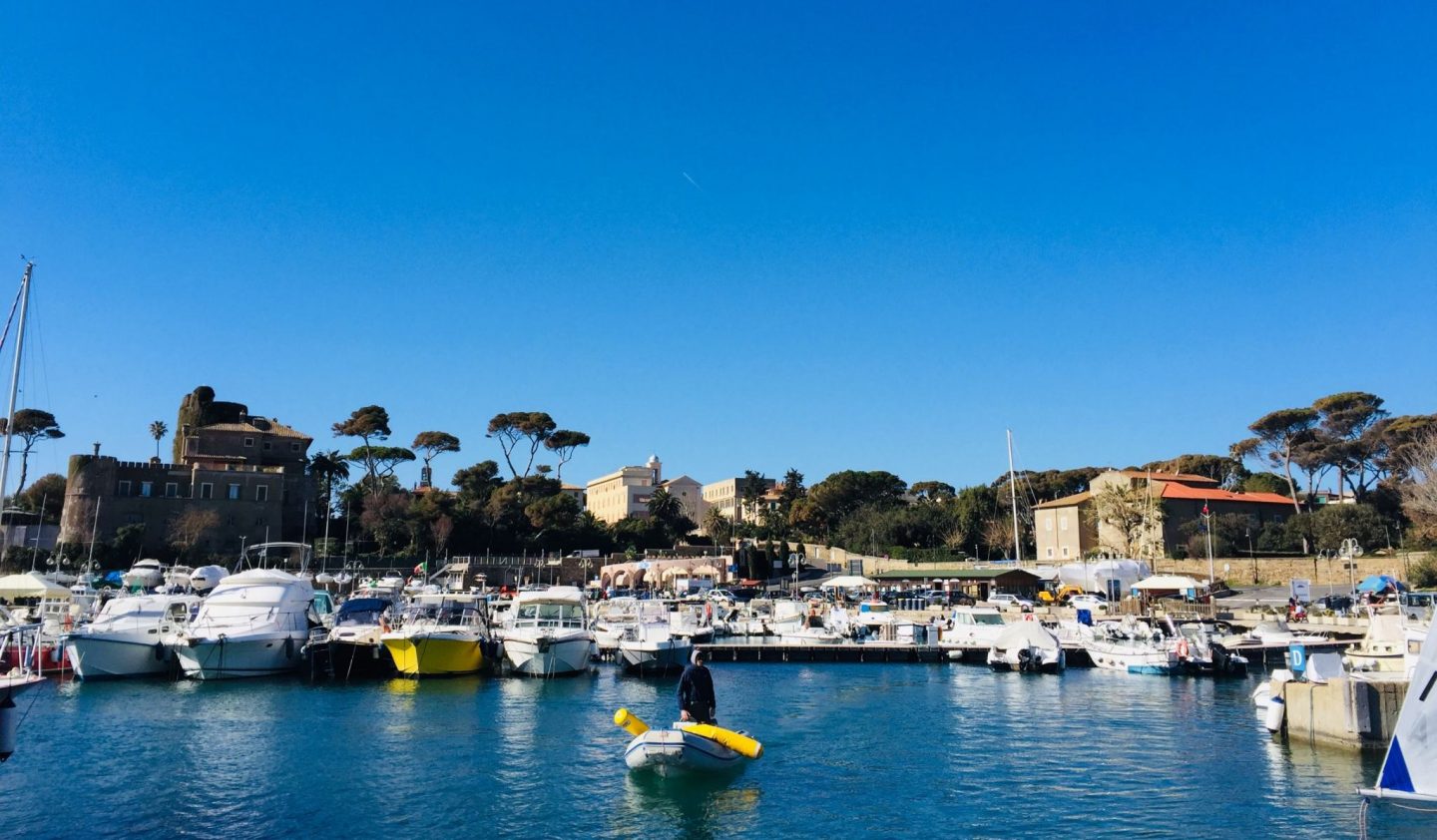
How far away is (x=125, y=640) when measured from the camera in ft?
118

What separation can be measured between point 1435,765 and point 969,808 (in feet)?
34.4

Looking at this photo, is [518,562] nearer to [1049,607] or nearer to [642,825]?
[1049,607]

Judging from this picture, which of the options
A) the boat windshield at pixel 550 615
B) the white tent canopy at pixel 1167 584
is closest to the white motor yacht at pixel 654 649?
the boat windshield at pixel 550 615

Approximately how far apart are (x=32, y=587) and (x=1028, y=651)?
45.2m

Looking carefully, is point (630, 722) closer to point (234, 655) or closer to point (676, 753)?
point (676, 753)

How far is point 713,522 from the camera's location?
114 m

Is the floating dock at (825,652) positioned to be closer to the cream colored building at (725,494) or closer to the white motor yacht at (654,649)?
the white motor yacht at (654,649)

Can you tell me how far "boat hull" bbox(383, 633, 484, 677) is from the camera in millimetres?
36281

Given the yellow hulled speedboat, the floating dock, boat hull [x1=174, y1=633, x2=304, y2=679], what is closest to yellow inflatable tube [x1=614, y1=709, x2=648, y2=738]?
the yellow hulled speedboat

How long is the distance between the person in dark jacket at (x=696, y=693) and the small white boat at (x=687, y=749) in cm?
32

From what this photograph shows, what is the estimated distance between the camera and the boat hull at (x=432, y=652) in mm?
36281

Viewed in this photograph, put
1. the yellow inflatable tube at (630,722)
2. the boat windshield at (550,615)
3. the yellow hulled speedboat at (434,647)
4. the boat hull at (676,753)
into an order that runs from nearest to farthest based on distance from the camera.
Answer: the boat hull at (676,753), the yellow inflatable tube at (630,722), the yellow hulled speedboat at (434,647), the boat windshield at (550,615)

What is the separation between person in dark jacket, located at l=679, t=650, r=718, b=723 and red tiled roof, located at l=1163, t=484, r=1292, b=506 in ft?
236

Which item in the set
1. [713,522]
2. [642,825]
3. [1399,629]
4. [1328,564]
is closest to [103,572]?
[713,522]
